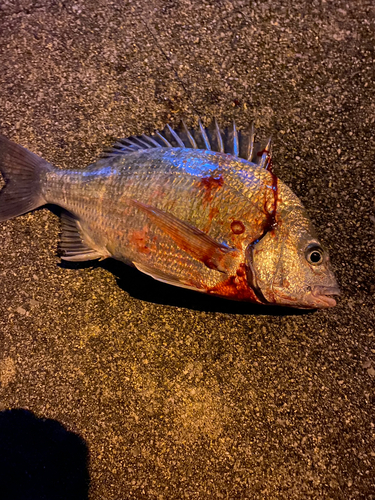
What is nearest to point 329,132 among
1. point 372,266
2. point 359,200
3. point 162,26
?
point 359,200

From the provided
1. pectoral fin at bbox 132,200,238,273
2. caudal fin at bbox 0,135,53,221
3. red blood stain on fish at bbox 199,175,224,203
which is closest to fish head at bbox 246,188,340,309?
pectoral fin at bbox 132,200,238,273

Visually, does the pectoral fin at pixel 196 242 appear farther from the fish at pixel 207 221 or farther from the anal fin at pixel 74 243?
the anal fin at pixel 74 243

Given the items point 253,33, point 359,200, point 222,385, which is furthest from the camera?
point 253,33

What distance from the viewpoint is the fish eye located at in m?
1.45

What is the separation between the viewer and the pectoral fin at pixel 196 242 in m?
1.45

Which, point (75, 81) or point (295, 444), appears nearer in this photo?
point (295, 444)

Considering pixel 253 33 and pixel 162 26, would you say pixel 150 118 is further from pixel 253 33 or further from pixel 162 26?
pixel 253 33

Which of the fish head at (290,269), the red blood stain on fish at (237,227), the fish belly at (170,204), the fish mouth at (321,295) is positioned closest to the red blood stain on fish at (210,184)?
the fish belly at (170,204)

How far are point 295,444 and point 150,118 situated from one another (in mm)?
2398

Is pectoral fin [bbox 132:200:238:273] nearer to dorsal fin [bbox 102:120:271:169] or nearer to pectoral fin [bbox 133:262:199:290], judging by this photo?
pectoral fin [bbox 133:262:199:290]

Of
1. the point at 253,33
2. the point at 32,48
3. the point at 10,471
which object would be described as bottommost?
the point at 10,471

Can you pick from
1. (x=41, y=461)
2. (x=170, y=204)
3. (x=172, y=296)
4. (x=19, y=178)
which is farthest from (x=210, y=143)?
(x=41, y=461)

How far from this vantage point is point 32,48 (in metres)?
2.18

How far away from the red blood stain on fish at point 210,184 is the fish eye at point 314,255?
0.55 meters
